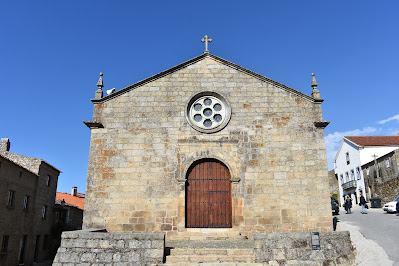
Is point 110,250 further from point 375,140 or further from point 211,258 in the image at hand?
point 375,140

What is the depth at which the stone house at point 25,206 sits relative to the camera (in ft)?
64.8

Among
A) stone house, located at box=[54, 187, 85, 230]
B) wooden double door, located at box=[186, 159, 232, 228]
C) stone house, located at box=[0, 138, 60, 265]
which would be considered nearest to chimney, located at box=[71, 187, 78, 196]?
stone house, located at box=[54, 187, 85, 230]

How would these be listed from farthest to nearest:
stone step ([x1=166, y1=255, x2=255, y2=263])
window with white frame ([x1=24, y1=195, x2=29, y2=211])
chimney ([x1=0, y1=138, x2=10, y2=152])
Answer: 1. chimney ([x1=0, y1=138, x2=10, y2=152])
2. window with white frame ([x1=24, y1=195, x2=29, y2=211])
3. stone step ([x1=166, y1=255, x2=255, y2=263])

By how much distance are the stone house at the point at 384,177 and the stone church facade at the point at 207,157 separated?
19.5m

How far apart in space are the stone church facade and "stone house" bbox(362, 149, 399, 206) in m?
19.5

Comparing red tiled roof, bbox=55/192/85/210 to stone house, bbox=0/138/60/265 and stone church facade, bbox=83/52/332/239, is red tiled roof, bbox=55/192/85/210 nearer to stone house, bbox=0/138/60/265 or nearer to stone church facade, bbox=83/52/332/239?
stone house, bbox=0/138/60/265

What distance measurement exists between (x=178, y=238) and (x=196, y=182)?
2.11 metres

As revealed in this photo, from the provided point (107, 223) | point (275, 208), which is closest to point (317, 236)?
point (275, 208)

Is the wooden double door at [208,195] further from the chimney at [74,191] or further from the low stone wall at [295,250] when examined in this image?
the chimney at [74,191]

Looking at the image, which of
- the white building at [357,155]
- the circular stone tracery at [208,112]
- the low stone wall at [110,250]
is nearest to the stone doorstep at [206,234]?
the low stone wall at [110,250]

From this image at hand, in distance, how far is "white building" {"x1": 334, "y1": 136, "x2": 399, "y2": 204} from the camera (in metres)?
34.9

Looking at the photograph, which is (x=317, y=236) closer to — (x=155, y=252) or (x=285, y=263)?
(x=285, y=263)

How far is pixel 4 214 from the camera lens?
19516 mm

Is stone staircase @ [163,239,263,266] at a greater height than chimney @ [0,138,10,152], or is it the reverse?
chimney @ [0,138,10,152]
